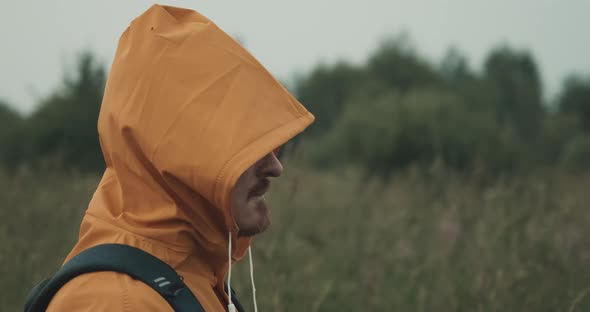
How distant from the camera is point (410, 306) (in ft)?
12.9

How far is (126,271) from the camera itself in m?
1.54

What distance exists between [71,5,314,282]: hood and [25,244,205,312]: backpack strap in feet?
0.30

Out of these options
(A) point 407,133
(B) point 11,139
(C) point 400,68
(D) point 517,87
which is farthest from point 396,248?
(D) point 517,87

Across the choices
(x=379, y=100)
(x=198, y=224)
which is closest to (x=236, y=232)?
(x=198, y=224)

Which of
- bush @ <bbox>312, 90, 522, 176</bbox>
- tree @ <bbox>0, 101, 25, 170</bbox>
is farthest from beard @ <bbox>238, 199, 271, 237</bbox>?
bush @ <bbox>312, 90, 522, 176</bbox>

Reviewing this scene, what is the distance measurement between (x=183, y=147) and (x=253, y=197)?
29 cm

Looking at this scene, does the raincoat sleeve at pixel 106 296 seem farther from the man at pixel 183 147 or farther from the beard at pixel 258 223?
the beard at pixel 258 223

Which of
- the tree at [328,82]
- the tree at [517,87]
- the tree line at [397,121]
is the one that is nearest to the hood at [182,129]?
the tree line at [397,121]

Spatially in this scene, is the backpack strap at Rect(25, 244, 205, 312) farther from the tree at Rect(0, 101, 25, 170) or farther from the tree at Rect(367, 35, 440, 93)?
the tree at Rect(367, 35, 440, 93)

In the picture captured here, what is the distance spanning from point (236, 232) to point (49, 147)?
13068 mm

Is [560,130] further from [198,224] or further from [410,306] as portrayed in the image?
[198,224]

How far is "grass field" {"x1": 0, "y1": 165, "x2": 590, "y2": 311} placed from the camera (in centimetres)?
355

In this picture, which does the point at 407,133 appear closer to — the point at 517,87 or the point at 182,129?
the point at 182,129

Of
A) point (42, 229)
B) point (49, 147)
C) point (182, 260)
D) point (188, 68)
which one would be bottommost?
point (49, 147)
